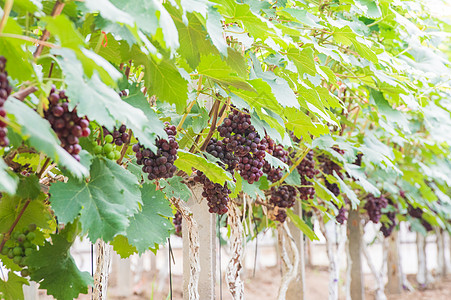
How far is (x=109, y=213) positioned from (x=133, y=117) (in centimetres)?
24

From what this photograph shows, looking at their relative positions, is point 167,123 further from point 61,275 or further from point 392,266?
point 392,266

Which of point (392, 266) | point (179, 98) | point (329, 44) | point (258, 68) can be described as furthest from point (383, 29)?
point (392, 266)

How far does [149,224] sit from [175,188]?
469 mm

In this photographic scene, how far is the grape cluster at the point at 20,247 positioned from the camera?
121cm

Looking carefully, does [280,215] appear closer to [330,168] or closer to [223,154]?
[330,168]

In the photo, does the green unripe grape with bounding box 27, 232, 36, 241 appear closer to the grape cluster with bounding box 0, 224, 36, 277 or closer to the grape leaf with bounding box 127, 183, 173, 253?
the grape cluster with bounding box 0, 224, 36, 277

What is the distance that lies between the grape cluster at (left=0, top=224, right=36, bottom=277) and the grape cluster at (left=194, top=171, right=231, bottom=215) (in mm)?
539

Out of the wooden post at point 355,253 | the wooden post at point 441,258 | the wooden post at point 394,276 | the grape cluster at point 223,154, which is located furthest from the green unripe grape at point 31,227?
the wooden post at point 441,258

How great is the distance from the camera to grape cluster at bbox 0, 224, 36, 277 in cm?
121

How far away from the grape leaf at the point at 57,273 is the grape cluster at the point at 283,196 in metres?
1.24

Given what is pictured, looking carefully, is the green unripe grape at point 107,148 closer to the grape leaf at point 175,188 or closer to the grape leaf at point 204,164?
the grape leaf at point 204,164

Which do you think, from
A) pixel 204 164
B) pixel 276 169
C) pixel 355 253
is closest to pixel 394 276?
pixel 355 253

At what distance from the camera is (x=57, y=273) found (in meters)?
1.19

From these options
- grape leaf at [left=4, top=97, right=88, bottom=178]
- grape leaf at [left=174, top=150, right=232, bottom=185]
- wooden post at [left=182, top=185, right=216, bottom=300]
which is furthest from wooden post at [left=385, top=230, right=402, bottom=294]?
grape leaf at [left=4, top=97, right=88, bottom=178]
